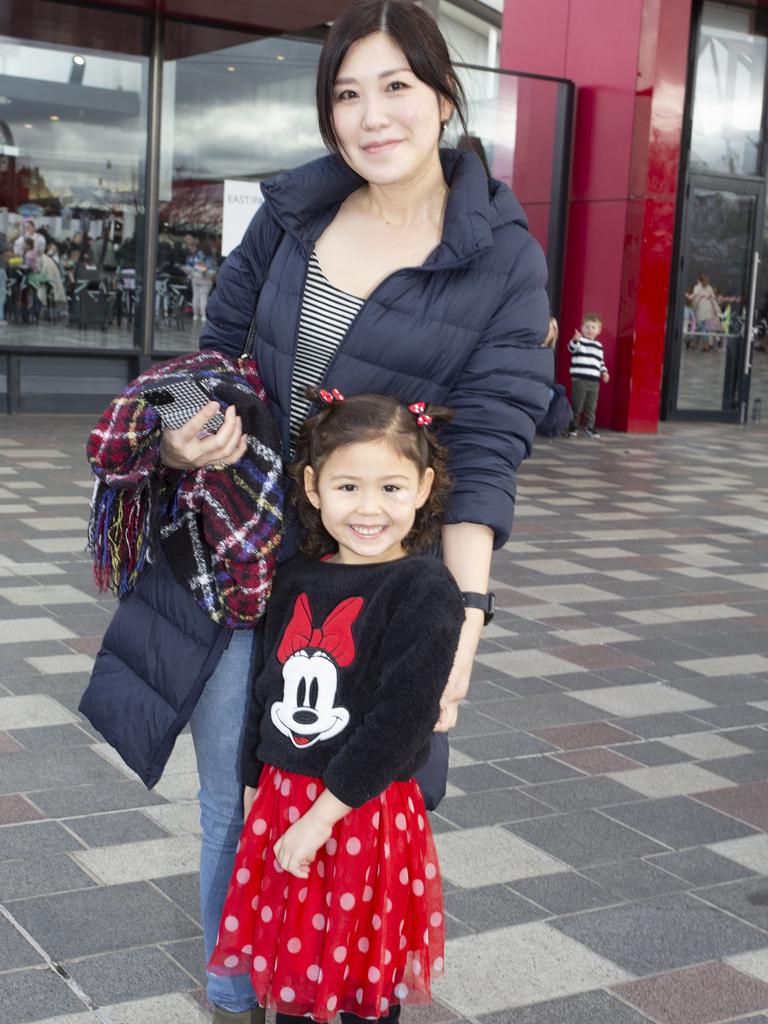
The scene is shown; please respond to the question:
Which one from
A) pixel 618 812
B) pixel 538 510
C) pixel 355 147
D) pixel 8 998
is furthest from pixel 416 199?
pixel 538 510

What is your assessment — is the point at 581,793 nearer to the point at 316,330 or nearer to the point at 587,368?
the point at 316,330

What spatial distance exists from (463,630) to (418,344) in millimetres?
479

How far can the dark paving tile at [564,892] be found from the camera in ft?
11.5

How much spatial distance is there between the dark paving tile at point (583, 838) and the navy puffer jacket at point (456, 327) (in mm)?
1665

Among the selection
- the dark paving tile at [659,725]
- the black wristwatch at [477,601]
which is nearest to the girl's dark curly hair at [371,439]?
the black wristwatch at [477,601]

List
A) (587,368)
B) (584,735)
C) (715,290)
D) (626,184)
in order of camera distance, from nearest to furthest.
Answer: (584,735) → (587,368) → (626,184) → (715,290)

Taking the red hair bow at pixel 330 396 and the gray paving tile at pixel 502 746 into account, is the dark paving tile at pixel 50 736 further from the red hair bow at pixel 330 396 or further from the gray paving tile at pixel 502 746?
the red hair bow at pixel 330 396

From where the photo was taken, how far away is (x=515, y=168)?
56.5ft

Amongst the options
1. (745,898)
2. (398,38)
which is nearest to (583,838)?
(745,898)

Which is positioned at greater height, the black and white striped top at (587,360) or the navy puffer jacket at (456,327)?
the navy puffer jacket at (456,327)

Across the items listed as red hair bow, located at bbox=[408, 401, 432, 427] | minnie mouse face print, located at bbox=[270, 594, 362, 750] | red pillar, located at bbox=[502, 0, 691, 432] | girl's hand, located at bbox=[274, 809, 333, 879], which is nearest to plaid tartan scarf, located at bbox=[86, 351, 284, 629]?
minnie mouse face print, located at bbox=[270, 594, 362, 750]

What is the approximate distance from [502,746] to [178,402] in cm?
281

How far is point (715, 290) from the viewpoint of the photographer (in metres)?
18.0

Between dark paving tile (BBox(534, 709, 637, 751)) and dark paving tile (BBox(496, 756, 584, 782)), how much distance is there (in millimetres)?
179
